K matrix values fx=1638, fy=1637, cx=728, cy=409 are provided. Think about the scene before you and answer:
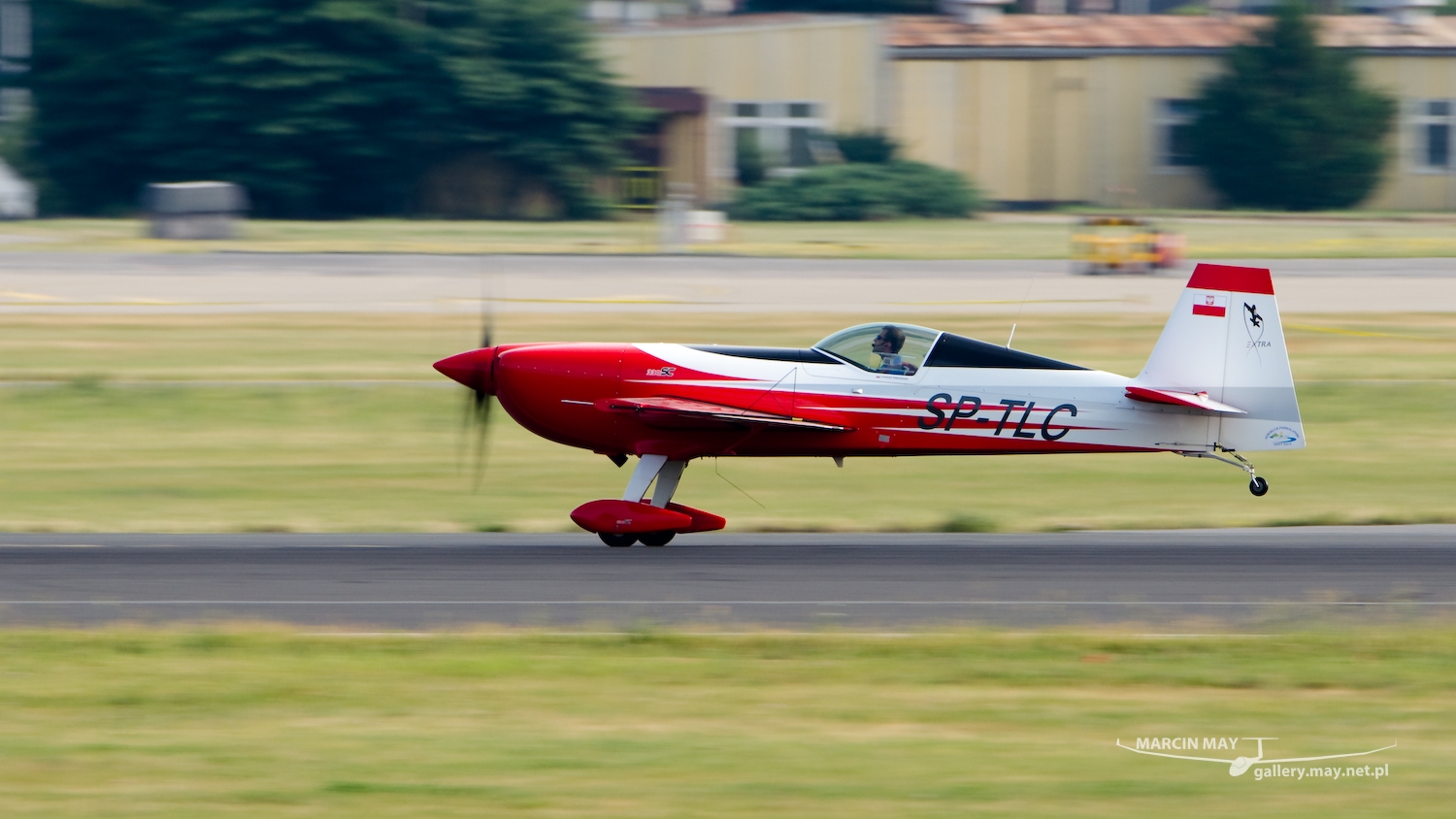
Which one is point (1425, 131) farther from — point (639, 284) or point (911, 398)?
point (911, 398)

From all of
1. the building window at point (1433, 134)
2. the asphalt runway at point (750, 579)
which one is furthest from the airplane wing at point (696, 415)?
the building window at point (1433, 134)

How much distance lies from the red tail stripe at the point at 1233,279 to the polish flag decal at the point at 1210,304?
0.25ft

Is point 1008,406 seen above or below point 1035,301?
above

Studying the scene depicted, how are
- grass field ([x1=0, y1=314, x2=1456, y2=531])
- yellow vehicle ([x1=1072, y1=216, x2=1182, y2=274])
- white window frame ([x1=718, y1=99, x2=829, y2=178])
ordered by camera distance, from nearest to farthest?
1. grass field ([x1=0, y1=314, x2=1456, y2=531])
2. yellow vehicle ([x1=1072, y1=216, x2=1182, y2=274])
3. white window frame ([x1=718, y1=99, x2=829, y2=178])

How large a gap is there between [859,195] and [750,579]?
39459 millimetres

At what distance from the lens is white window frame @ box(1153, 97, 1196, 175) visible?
5553 centimetres

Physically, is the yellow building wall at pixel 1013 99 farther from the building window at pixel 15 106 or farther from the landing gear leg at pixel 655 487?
the landing gear leg at pixel 655 487

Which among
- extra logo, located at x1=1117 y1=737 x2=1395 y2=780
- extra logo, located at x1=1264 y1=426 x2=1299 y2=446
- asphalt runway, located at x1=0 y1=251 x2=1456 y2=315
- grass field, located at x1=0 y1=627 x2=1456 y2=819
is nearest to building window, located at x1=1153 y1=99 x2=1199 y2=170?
asphalt runway, located at x1=0 y1=251 x2=1456 y2=315

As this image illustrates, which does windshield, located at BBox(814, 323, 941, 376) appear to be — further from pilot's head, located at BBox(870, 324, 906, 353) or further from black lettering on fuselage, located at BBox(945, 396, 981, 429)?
black lettering on fuselage, located at BBox(945, 396, 981, 429)

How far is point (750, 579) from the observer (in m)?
12.4

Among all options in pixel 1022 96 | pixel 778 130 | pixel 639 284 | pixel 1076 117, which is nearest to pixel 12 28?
pixel 778 130

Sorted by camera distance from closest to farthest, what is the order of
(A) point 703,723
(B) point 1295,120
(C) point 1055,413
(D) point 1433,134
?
(A) point 703,723 → (C) point 1055,413 → (B) point 1295,120 → (D) point 1433,134

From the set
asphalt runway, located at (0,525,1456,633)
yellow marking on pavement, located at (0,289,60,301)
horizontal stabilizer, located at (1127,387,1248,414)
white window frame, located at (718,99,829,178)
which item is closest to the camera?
asphalt runway, located at (0,525,1456,633)

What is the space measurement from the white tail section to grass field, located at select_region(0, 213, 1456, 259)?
2396 centimetres
